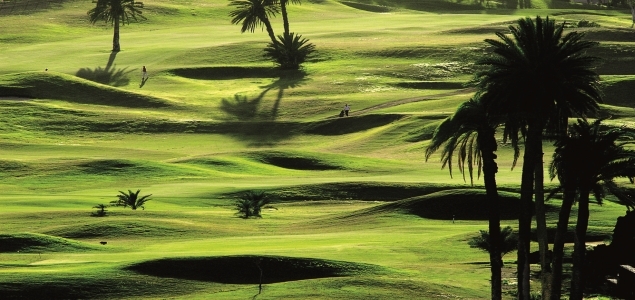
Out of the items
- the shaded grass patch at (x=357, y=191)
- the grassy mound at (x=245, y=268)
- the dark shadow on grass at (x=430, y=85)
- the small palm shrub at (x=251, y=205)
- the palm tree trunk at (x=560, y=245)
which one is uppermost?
the palm tree trunk at (x=560, y=245)

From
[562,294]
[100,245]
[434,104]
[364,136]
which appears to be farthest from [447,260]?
[434,104]

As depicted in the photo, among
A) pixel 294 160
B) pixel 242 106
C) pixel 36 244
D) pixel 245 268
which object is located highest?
pixel 245 268

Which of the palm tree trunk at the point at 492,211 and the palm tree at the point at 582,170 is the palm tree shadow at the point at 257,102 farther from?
the palm tree at the point at 582,170

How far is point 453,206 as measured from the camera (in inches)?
2520

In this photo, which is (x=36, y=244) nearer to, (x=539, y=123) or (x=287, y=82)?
(x=539, y=123)

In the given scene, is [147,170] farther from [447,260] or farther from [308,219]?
[447,260]

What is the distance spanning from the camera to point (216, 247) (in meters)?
50.9

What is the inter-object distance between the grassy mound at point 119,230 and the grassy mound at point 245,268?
11884mm

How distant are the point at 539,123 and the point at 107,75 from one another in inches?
3624

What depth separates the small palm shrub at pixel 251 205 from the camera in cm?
6400

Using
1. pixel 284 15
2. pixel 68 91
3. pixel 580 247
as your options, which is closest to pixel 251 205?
pixel 580 247

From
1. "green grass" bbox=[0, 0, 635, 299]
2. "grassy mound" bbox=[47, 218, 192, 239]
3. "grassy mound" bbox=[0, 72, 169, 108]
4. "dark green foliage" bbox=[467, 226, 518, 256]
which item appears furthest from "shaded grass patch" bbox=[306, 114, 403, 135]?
"dark green foliage" bbox=[467, 226, 518, 256]

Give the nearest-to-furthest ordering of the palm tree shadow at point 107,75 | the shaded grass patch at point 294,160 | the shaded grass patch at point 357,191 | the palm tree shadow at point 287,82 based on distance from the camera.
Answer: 1. the shaded grass patch at point 357,191
2. the shaded grass patch at point 294,160
3. the palm tree shadow at point 287,82
4. the palm tree shadow at point 107,75

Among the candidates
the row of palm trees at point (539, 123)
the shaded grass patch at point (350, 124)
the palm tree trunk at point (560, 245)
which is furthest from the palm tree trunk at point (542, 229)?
the shaded grass patch at point (350, 124)
